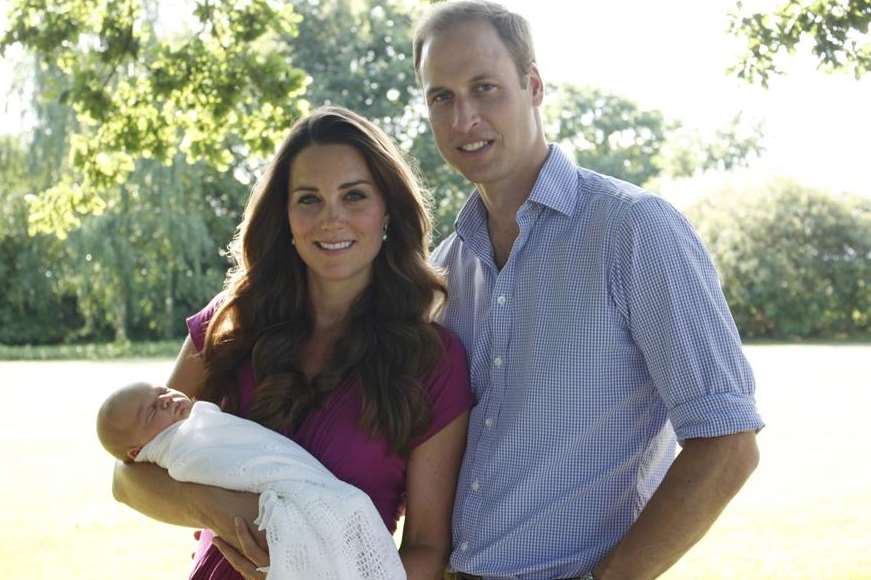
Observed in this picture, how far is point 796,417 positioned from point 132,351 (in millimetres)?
21868

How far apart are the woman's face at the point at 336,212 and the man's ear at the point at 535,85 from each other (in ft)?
1.63

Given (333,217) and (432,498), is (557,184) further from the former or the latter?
(432,498)

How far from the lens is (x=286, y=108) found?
779cm

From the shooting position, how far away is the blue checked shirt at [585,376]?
2.43 meters

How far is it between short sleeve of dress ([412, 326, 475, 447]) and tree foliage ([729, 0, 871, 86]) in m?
3.84

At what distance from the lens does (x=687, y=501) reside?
241 cm

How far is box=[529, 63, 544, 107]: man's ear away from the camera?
3005 mm

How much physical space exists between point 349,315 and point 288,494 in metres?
0.66

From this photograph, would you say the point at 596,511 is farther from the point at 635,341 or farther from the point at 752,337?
the point at 752,337

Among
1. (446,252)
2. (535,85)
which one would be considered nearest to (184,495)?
(446,252)

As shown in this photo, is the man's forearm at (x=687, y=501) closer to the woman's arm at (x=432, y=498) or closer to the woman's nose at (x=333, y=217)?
the woman's arm at (x=432, y=498)

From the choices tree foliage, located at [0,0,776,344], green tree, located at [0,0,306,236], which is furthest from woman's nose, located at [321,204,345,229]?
tree foliage, located at [0,0,776,344]

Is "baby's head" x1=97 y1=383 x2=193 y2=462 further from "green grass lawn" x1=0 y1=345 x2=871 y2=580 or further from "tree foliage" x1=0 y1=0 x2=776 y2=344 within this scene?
"tree foliage" x1=0 y1=0 x2=776 y2=344

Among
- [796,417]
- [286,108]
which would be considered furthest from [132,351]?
[286,108]
